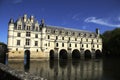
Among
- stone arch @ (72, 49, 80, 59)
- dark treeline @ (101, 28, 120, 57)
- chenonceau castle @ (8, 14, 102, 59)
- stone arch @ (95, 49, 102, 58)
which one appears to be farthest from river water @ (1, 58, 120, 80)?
dark treeline @ (101, 28, 120, 57)

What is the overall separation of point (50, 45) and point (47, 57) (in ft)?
14.7

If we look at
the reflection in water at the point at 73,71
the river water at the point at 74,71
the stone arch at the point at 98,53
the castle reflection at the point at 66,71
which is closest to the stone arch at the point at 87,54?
the stone arch at the point at 98,53

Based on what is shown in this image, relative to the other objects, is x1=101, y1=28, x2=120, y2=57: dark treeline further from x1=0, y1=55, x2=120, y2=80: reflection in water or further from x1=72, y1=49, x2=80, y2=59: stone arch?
x1=0, y1=55, x2=120, y2=80: reflection in water

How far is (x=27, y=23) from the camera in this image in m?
47.2

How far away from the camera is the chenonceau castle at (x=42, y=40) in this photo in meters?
45.1

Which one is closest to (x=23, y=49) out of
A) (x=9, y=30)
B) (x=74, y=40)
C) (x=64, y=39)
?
(x=9, y=30)

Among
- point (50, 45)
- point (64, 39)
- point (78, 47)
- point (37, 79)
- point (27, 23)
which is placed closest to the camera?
point (37, 79)

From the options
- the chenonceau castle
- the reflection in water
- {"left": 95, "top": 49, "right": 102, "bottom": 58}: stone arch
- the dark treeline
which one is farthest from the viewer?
{"left": 95, "top": 49, "right": 102, "bottom": 58}: stone arch

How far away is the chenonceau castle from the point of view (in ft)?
148

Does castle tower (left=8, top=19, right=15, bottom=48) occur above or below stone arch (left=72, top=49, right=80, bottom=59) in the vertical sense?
above

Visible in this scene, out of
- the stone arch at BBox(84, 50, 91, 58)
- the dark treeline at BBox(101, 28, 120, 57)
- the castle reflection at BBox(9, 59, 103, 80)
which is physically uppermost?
the dark treeline at BBox(101, 28, 120, 57)

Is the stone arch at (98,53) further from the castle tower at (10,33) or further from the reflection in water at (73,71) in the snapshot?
the castle tower at (10,33)

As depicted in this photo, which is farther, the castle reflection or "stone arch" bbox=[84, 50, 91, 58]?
"stone arch" bbox=[84, 50, 91, 58]

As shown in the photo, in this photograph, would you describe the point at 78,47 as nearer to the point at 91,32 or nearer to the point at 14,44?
the point at 91,32
